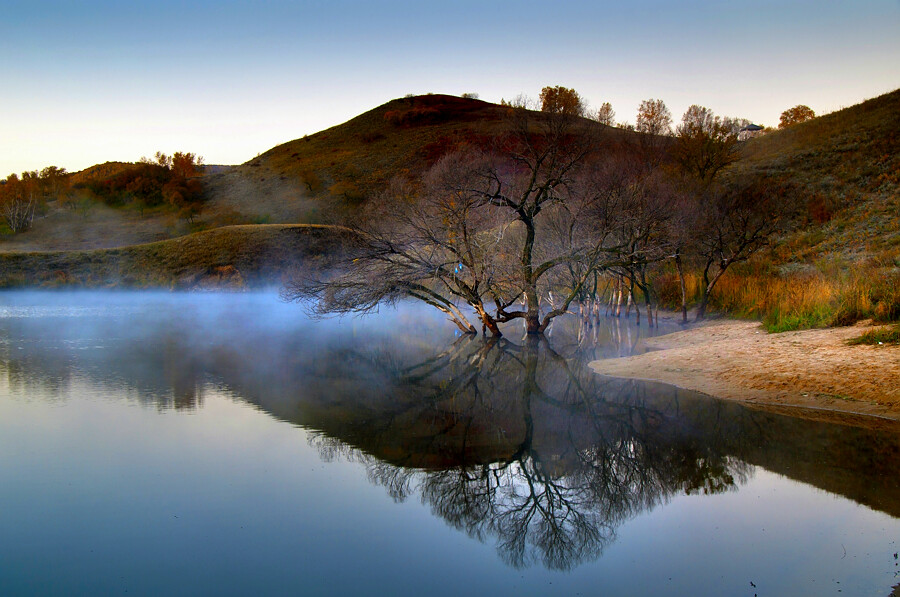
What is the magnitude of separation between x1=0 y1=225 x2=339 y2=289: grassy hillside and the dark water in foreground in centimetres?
3830

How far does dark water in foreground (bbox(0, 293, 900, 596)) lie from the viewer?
22.9ft

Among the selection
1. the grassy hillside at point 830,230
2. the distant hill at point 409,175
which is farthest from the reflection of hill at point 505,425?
the distant hill at point 409,175

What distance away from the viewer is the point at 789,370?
14250mm

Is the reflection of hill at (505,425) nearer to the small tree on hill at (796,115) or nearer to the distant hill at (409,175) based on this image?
the distant hill at (409,175)

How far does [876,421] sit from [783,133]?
58.8 m

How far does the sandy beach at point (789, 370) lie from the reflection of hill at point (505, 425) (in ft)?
2.25

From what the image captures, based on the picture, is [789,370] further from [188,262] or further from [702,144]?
[188,262]

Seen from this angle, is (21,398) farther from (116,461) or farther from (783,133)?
(783,133)

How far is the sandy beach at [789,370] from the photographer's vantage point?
12266 millimetres

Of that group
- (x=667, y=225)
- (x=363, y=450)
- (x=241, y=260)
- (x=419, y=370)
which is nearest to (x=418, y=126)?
(x=241, y=260)

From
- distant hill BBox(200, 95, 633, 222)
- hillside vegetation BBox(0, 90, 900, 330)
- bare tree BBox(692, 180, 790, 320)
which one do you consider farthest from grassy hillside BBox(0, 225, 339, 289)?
bare tree BBox(692, 180, 790, 320)

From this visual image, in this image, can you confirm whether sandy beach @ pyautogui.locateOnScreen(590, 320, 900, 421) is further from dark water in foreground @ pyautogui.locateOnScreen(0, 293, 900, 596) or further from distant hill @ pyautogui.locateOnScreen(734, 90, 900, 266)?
distant hill @ pyautogui.locateOnScreen(734, 90, 900, 266)

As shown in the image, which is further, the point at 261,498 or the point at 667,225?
the point at 667,225

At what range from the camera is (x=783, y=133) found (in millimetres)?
62312
